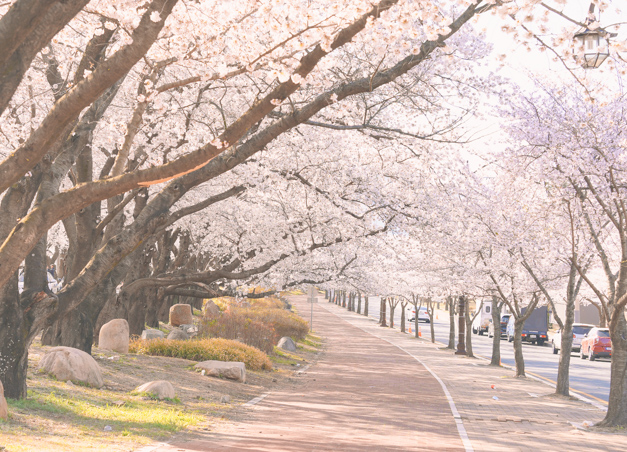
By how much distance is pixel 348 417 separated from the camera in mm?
11227

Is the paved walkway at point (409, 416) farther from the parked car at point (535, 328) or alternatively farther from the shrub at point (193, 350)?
the parked car at point (535, 328)

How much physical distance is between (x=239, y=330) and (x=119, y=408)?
11663mm

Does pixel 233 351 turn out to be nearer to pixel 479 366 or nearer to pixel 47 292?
pixel 47 292

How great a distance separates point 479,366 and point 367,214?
36.3 ft

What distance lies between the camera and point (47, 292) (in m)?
9.33

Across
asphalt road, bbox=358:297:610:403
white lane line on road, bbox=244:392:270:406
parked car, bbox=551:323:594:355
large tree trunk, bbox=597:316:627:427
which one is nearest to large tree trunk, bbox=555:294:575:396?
asphalt road, bbox=358:297:610:403

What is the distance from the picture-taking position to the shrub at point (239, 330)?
20.7 metres

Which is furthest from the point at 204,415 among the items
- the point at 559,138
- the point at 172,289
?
the point at 172,289

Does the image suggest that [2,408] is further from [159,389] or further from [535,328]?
[535,328]

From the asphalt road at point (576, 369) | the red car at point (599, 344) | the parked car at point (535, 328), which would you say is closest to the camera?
the asphalt road at point (576, 369)

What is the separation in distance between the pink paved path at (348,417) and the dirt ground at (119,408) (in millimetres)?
602

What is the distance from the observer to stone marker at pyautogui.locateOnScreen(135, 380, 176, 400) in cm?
1110

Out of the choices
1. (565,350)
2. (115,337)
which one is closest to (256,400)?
(115,337)

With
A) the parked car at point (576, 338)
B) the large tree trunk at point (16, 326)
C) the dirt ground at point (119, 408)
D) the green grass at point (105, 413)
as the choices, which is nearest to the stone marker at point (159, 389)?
the dirt ground at point (119, 408)
